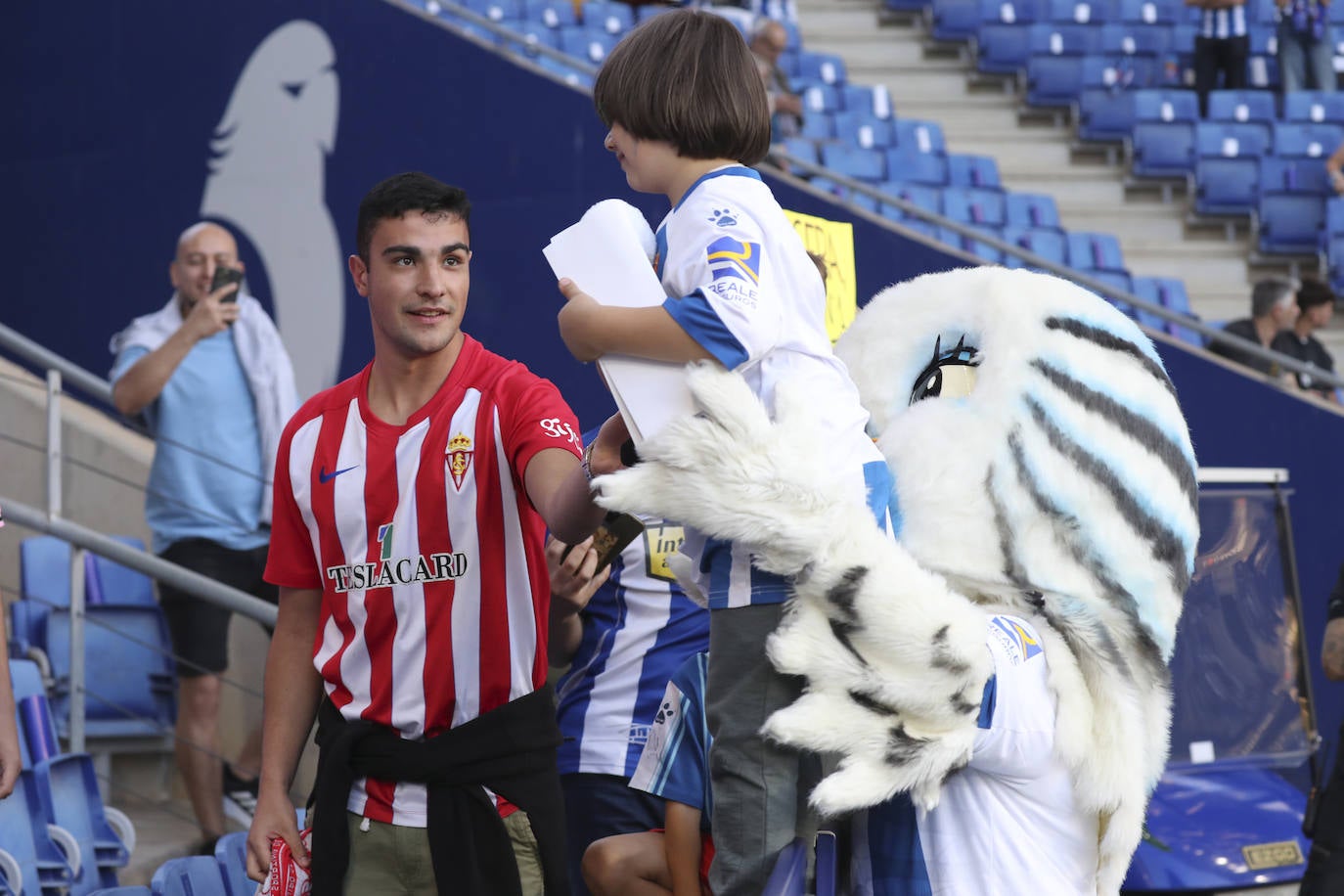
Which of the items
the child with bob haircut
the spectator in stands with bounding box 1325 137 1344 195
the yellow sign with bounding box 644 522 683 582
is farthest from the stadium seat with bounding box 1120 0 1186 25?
the child with bob haircut

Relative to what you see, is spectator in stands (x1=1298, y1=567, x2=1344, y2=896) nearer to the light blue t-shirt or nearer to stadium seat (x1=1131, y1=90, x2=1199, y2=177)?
the light blue t-shirt

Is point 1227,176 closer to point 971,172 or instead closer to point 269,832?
point 971,172

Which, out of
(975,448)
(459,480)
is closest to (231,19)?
(459,480)

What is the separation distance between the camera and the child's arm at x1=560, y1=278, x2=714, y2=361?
1949 mm

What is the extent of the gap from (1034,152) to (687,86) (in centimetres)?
1057

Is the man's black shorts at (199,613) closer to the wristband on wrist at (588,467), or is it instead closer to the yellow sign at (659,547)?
the yellow sign at (659,547)

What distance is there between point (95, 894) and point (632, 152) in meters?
2.18

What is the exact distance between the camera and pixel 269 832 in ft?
8.32

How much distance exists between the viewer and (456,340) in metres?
2.66

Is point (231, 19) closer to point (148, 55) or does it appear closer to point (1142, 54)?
point (148, 55)

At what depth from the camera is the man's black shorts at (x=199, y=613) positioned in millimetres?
5082

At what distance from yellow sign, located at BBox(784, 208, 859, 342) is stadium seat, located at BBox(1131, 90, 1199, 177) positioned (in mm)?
8546

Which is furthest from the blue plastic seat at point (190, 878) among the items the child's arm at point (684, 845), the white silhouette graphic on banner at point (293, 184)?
the white silhouette graphic on banner at point (293, 184)

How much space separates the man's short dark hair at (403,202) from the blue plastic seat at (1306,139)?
10.1m
